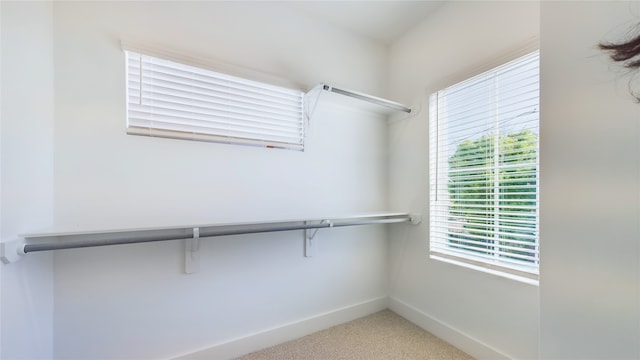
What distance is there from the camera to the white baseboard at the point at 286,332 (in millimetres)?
1597

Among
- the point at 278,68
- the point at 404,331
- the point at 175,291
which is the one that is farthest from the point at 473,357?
the point at 278,68

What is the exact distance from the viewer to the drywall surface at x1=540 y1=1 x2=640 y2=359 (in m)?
0.72

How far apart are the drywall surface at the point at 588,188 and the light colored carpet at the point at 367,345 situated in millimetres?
1023

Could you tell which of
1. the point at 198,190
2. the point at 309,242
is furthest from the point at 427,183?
the point at 198,190

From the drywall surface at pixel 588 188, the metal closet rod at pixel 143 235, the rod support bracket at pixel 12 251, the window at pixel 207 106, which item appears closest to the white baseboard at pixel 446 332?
the drywall surface at pixel 588 188

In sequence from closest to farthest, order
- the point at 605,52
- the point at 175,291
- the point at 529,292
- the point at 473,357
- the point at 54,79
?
the point at 605,52, the point at 54,79, the point at 529,292, the point at 175,291, the point at 473,357

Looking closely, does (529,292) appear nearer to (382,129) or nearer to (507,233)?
(507,233)

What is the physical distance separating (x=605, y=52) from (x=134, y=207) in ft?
7.05

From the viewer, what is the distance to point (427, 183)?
201 centimetres

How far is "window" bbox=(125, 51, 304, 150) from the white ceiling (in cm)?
70

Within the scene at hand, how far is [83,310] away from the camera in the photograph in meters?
1.30

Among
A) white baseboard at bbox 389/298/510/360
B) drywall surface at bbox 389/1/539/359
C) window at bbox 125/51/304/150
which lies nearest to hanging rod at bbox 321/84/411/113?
drywall surface at bbox 389/1/539/359

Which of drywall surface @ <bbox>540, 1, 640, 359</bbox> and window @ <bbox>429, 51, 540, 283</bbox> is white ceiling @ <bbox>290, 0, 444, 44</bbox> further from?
drywall surface @ <bbox>540, 1, 640, 359</bbox>

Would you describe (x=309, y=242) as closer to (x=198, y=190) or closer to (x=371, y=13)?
(x=198, y=190)
